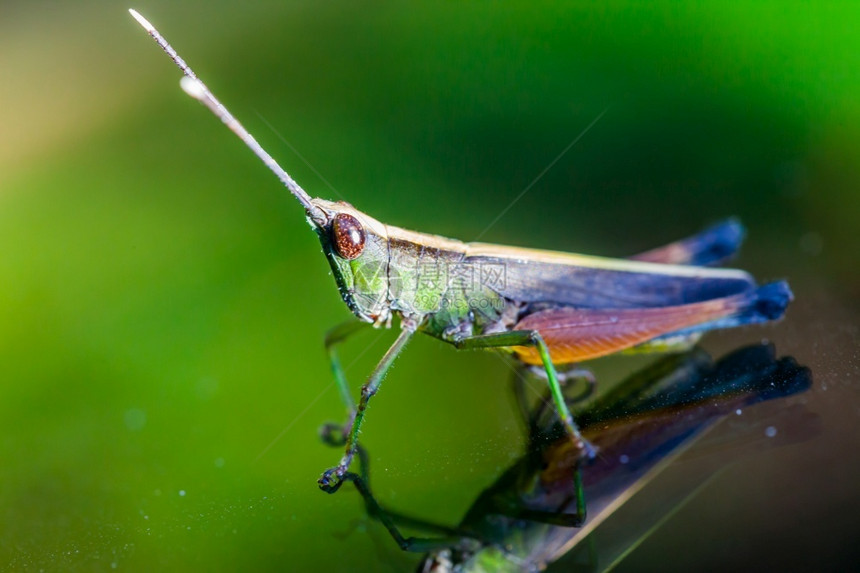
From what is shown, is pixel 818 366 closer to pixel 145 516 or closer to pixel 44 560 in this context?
pixel 145 516

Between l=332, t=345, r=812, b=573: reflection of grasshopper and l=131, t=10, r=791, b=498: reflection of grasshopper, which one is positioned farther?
l=131, t=10, r=791, b=498: reflection of grasshopper

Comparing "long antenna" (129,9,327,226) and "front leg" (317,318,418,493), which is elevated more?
"long antenna" (129,9,327,226)

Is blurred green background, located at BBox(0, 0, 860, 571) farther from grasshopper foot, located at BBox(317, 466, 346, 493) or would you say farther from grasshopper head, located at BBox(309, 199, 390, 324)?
grasshopper head, located at BBox(309, 199, 390, 324)

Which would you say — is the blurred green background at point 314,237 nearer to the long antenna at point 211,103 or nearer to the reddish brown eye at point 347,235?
the reddish brown eye at point 347,235

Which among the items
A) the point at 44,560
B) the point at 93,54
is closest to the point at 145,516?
the point at 44,560

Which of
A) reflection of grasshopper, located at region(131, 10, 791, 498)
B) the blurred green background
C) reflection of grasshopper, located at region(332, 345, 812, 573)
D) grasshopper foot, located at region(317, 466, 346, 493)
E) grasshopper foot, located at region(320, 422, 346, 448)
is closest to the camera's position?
reflection of grasshopper, located at region(332, 345, 812, 573)

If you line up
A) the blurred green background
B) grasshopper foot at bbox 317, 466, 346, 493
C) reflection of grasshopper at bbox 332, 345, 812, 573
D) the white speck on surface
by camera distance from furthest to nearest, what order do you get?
the white speck on surface
grasshopper foot at bbox 317, 466, 346, 493
the blurred green background
reflection of grasshopper at bbox 332, 345, 812, 573

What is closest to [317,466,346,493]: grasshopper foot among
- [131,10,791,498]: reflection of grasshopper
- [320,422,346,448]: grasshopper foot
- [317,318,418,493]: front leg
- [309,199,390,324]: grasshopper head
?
[317,318,418,493]: front leg
